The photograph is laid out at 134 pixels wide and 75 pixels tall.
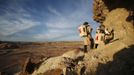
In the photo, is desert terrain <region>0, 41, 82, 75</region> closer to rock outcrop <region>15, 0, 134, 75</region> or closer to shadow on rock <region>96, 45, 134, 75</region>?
rock outcrop <region>15, 0, 134, 75</region>

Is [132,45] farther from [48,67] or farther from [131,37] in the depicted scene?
[48,67]

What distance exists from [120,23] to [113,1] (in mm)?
1785

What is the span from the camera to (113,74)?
951cm

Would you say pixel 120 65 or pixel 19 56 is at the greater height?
pixel 120 65

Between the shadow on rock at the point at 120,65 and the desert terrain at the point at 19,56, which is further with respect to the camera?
the desert terrain at the point at 19,56

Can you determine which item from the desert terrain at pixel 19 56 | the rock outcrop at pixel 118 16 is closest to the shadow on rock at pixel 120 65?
the rock outcrop at pixel 118 16

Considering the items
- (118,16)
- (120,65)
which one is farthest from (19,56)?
(120,65)

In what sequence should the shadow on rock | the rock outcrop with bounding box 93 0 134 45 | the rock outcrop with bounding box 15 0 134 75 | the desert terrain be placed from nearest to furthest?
1. the shadow on rock
2. the rock outcrop with bounding box 15 0 134 75
3. the rock outcrop with bounding box 93 0 134 45
4. the desert terrain

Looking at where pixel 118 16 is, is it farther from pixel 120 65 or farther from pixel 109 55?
pixel 120 65

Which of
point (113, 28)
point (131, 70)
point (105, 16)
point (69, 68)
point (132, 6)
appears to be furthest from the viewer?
point (105, 16)

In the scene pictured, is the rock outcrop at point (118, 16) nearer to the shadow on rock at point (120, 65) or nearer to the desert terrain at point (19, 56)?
the shadow on rock at point (120, 65)

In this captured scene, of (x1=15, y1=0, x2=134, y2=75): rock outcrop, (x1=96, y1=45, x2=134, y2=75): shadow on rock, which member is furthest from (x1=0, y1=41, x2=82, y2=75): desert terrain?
(x1=96, y1=45, x2=134, y2=75): shadow on rock

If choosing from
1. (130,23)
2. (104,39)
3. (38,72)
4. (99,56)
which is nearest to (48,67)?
(38,72)

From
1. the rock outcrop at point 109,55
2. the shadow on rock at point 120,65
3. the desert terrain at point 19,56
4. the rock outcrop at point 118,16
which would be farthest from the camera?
the desert terrain at point 19,56
